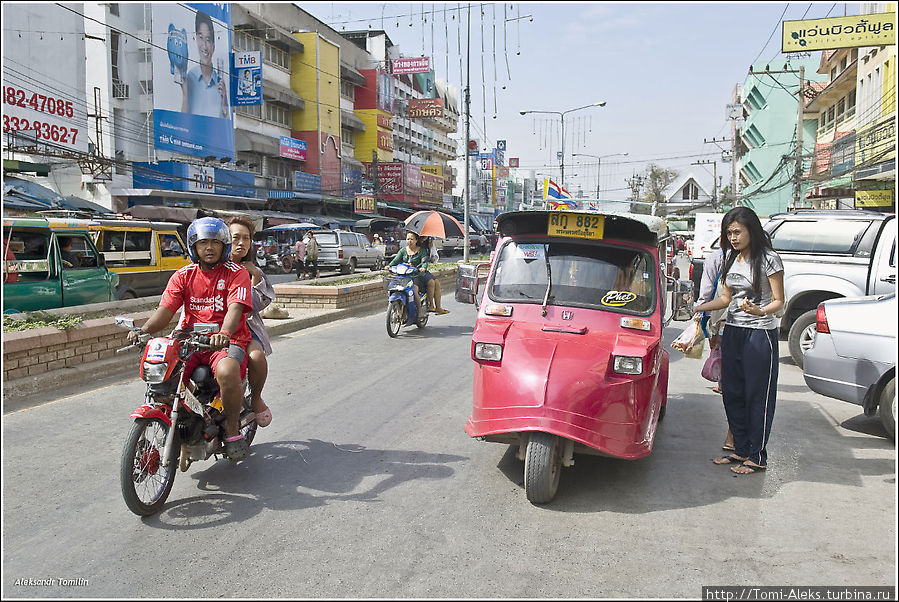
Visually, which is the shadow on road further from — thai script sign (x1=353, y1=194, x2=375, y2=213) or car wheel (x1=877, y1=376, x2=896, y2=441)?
thai script sign (x1=353, y1=194, x2=375, y2=213)

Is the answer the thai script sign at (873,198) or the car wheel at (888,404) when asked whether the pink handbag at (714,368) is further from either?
the thai script sign at (873,198)

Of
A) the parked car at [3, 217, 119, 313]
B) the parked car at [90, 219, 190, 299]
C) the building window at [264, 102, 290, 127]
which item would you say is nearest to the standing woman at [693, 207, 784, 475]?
the parked car at [3, 217, 119, 313]

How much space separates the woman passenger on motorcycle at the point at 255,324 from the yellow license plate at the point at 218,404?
1.43ft

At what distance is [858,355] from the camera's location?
238 inches

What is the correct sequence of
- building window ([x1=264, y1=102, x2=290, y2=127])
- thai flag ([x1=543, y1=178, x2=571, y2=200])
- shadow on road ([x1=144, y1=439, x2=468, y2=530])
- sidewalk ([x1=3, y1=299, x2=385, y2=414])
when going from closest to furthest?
shadow on road ([x1=144, y1=439, x2=468, y2=530]) → sidewalk ([x1=3, y1=299, x2=385, y2=414]) → thai flag ([x1=543, y1=178, x2=571, y2=200]) → building window ([x1=264, y1=102, x2=290, y2=127])

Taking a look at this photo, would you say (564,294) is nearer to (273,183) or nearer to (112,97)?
(112,97)

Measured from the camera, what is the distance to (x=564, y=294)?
5.40m

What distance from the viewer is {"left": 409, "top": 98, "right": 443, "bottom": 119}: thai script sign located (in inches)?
3088

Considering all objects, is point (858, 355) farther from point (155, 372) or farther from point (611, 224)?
point (155, 372)

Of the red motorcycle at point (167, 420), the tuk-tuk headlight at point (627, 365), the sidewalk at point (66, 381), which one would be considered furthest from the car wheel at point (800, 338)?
the sidewalk at point (66, 381)

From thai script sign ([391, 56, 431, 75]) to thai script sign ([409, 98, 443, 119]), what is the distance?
1090 centimetres

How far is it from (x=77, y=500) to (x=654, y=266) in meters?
4.36

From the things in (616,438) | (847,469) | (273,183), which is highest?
(273,183)

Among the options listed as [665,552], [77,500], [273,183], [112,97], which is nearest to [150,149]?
[112,97]
